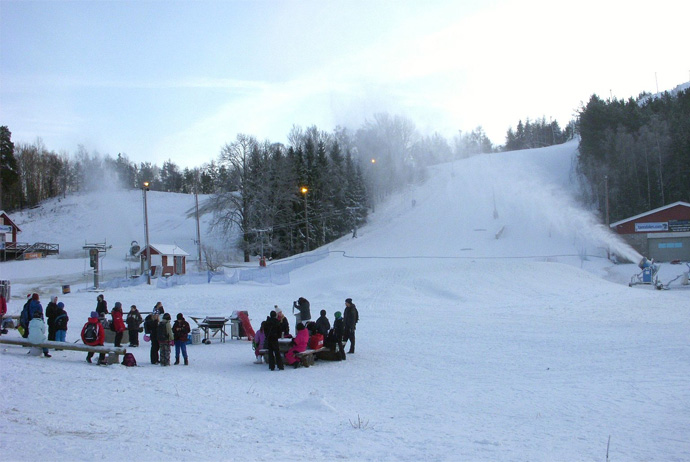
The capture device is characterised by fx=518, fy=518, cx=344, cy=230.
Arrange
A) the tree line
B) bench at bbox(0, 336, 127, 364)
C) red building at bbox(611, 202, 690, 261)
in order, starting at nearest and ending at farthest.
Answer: bench at bbox(0, 336, 127, 364)
red building at bbox(611, 202, 690, 261)
the tree line

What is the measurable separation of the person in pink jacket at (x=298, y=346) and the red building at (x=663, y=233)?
137ft

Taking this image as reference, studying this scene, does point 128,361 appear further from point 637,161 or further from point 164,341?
point 637,161

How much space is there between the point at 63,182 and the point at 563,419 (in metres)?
109

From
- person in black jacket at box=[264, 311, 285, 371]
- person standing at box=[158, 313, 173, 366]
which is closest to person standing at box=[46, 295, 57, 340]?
person standing at box=[158, 313, 173, 366]

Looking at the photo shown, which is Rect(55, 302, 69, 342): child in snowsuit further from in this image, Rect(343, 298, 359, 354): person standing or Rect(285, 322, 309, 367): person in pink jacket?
Rect(343, 298, 359, 354): person standing

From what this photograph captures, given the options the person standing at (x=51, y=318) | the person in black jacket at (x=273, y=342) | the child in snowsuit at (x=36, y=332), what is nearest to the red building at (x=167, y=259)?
the person standing at (x=51, y=318)

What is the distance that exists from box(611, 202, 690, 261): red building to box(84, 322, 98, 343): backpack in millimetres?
45390

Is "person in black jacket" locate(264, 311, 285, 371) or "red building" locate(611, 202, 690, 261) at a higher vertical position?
"red building" locate(611, 202, 690, 261)

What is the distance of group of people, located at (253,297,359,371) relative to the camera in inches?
507

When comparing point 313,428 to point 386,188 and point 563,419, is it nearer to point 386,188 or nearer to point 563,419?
point 563,419

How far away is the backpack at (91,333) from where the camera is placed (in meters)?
13.0

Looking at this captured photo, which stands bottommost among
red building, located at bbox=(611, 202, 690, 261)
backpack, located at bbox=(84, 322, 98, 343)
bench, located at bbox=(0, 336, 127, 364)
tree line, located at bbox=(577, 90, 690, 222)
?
bench, located at bbox=(0, 336, 127, 364)

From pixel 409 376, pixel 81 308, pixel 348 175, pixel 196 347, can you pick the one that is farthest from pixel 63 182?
pixel 409 376

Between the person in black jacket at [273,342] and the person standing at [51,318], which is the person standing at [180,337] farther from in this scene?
the person standing at [51,318]
